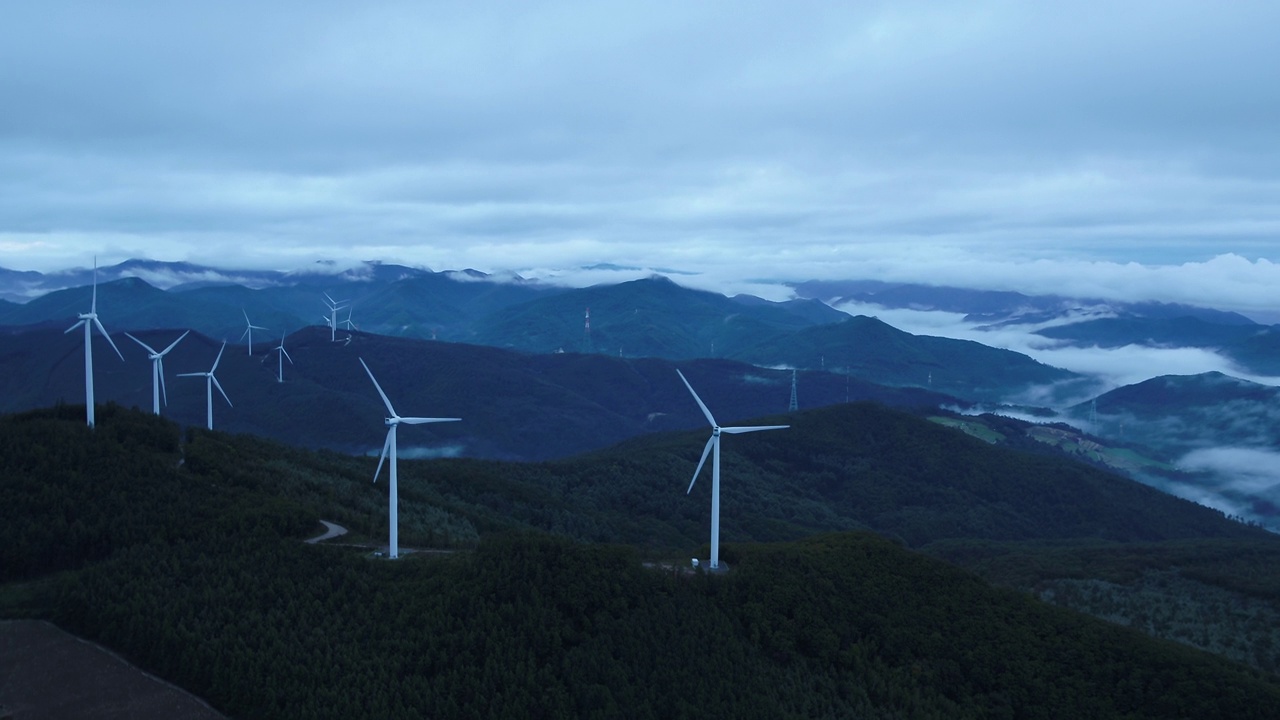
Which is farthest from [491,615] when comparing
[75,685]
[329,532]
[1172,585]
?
[1172,585]

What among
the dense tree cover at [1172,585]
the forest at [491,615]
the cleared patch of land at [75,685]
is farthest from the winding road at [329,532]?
the dense tree cover at [1172,585]

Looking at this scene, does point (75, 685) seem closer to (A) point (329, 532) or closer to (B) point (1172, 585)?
(A) point (329, 532)

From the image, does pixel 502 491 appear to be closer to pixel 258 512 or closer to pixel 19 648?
pixel 258 512

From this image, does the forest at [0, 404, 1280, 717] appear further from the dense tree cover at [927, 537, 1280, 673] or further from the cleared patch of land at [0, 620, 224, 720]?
the dense tree cover at [927, 537, 1280, 673]

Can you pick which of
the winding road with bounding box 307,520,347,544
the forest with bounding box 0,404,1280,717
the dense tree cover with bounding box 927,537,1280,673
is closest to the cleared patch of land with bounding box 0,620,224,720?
the forest with bounding box 0,404,1280,717

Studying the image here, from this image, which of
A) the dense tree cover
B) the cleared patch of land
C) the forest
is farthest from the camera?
the dense tree cover

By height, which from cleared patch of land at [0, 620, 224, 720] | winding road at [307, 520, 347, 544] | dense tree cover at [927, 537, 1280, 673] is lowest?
dense tree cover at [927, 537, 1280, 673]

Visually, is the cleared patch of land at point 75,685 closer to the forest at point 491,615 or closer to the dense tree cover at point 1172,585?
the forest at point 491,615

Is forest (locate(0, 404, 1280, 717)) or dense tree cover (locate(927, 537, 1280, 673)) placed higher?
forest (locate(0, 404, 1280, 717))
